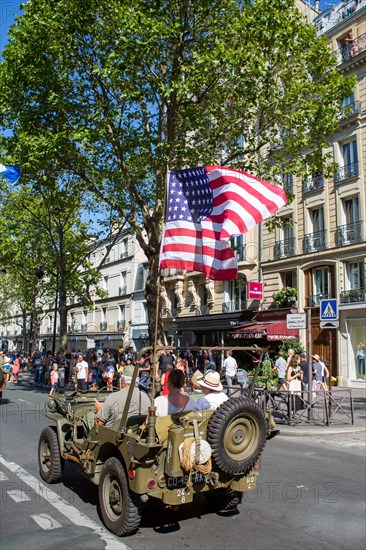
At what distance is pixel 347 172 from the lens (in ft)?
81.1

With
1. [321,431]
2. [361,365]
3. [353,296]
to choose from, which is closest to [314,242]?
[353,296]

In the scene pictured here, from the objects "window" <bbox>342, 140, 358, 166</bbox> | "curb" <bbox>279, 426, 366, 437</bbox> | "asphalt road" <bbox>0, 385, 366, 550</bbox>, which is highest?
"window" <bbox>342, 140, 358, 166</bbox>

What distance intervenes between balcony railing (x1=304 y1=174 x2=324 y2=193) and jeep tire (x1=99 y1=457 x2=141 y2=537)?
929 inches

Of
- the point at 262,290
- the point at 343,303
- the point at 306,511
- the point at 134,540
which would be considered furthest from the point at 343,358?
the point at 134,540

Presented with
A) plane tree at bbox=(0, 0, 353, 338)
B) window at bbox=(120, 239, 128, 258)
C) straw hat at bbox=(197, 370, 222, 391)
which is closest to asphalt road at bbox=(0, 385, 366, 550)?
straw hat at bbox=(197, 370, 222, 391)

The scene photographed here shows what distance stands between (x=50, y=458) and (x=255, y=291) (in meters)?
22.9

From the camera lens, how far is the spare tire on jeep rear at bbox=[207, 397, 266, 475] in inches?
179

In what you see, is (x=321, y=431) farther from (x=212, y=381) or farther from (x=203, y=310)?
(x=203, y=310)

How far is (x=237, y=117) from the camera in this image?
54.7ft

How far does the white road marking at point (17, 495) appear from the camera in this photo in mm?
5801


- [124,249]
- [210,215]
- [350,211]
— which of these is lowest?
[210,215]

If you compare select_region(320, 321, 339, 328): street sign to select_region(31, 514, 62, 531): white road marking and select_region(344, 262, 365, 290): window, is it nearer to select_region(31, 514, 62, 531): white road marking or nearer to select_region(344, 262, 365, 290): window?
select_region(31, 514, 62, 531): white road marking

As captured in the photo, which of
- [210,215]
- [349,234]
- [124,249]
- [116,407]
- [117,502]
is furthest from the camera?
[124,249]

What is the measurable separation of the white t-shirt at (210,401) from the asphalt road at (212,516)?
1194mm
